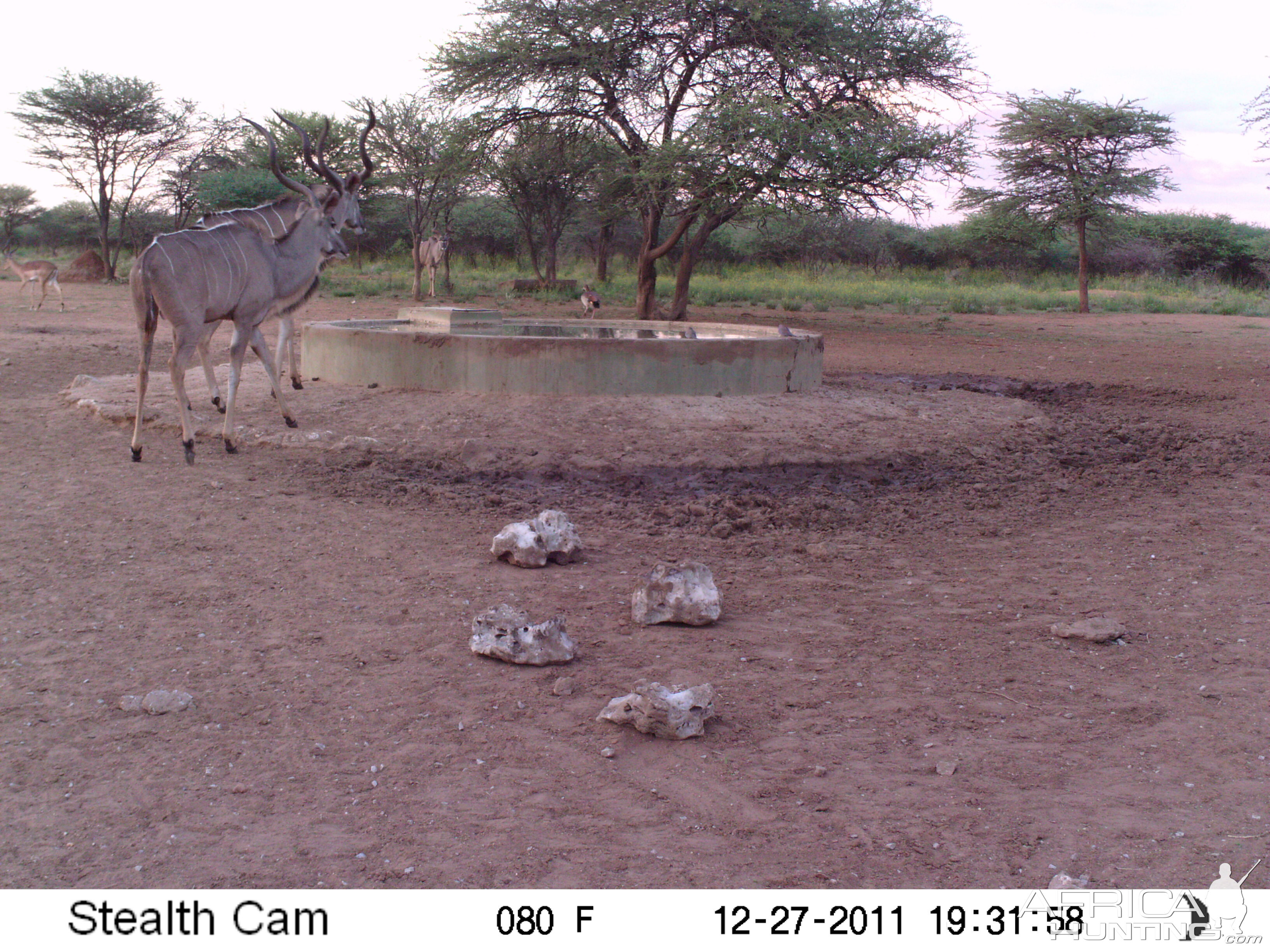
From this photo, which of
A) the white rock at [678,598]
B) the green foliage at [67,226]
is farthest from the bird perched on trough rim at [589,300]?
the green foliage at [67,226]

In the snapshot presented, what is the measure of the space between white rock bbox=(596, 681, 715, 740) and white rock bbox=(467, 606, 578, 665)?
0.48 metres

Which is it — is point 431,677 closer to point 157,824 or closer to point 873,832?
point 157,824

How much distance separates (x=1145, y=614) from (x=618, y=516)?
2.85 m

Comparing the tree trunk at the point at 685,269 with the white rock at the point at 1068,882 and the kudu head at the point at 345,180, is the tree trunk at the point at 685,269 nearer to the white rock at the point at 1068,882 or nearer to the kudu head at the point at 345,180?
the kudu head at the point at 345,180

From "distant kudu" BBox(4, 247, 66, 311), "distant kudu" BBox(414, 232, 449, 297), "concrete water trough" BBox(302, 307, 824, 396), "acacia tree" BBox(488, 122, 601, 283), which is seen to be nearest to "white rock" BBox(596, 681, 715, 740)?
"concrete water trough" BBox(302, 307, 824, 396)

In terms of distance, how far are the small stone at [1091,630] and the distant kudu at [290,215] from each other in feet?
19.1

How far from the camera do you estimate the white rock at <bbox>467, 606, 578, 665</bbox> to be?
384cm

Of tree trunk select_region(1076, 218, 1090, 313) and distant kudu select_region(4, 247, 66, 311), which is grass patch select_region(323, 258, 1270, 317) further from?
distant kudu select_region(4, 247, 66, 311)

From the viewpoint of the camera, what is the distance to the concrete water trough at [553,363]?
8180 mm

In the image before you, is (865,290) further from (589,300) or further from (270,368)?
(270,368)

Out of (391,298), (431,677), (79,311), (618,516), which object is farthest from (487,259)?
(431,677)

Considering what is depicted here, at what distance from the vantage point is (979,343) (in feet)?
56.7

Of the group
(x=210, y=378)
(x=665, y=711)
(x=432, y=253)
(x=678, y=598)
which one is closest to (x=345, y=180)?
(x=210, y=378)

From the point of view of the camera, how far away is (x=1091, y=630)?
4277 mm
